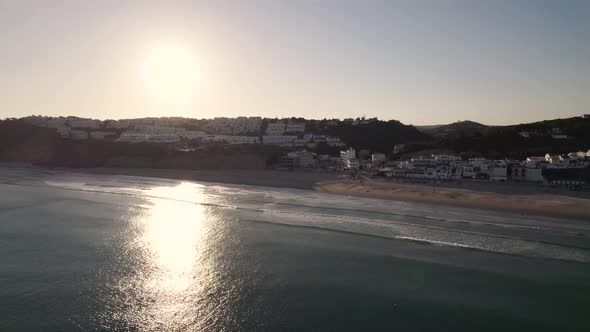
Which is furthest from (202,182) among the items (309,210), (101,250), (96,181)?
(101,250)

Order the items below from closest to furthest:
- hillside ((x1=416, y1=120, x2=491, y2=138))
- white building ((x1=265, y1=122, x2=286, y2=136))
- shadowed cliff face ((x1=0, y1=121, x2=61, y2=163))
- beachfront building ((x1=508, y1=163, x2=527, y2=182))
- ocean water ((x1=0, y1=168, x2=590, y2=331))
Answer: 1. ocean water ((x1=0, y1=168, x2=590, y2=331))
2. beachfront building ((x1=508, y1=163, x2=527, y2=182))
3. shadowed cliff face ((x1=0, y1=121, x2=61, y2=163))
4. hillside ((x1=416, y1=120, x2=491, y2=138))
5. white building ((x1=265, y1=122, x2=286, y2=136))

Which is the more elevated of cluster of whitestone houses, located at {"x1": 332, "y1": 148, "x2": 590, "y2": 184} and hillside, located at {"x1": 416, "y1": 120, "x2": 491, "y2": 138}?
hillside, located at {"x1": 416, "y1": 120, "x2": 491, "y2": 138}

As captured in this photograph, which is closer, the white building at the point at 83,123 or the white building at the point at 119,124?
the white building at the point at 83,123

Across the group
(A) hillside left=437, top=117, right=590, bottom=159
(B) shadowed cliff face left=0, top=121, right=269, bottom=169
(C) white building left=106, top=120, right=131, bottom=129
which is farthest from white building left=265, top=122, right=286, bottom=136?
(A) hillside left=437, top=117, right=590, bottom=159

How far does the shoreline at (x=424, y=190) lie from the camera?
23.6 m

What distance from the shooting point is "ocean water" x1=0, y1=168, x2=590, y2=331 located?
10.3 meters

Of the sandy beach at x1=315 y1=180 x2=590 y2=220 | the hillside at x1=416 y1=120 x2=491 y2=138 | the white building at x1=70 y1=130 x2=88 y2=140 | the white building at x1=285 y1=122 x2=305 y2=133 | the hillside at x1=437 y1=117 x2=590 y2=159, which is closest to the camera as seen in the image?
the sandy beach at x1=315 y1=180 x2=590 y2=220

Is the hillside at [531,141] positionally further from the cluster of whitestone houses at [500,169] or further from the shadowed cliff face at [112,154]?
the shadowed cliff face at [112,154]

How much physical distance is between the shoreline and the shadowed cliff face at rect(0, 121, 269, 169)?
3425mm

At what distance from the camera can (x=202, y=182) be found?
3656cm

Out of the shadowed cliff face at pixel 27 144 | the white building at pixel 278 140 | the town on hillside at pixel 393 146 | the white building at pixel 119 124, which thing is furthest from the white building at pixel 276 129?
the shadowed cliff face at pixel 27 144

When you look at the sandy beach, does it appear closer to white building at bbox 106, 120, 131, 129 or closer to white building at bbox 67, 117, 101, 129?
white building at bbox 106, 120, 131, 129

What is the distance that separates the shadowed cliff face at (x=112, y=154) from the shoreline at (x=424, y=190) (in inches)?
135

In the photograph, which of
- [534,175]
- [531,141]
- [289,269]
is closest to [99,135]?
[534,175]
